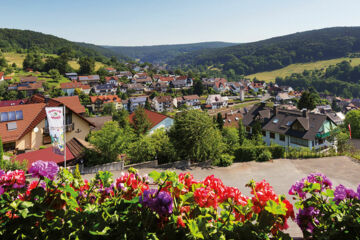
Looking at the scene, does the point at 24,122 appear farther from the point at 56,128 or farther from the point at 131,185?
the point at 131,185

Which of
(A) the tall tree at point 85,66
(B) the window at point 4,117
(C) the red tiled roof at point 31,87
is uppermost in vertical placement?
(A) the tall tree at point 85,66

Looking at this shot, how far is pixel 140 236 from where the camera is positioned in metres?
1.94

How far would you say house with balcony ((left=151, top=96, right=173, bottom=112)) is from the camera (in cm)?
9125

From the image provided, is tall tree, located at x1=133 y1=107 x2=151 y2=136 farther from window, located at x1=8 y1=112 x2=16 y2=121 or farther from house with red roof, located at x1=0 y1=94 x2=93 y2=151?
window, located at x1=8 y1=112 x2=16 y2=121

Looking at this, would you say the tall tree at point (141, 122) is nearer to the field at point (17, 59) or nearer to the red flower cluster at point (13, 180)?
the red flower cluster at point (13, 180)

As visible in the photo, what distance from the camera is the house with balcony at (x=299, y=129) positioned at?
27609 mm

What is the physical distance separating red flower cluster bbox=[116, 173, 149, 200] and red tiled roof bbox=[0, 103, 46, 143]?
784 inches

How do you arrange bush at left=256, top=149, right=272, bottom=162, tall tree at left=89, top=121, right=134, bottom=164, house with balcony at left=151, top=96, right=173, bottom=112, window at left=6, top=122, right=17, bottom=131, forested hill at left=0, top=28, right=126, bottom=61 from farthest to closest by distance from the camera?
forested hill at left=0, top=28, right=126, bottom=61, house with balcony at left=151, top=96, right=173, bottom=112, window at left=6, top=122, right=17, bottom=131, bush at left=256, top=149, right=272, bottom=162, tall tree at left=89, top=121, right=134, bottom=164

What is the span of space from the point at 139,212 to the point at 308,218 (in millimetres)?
1697

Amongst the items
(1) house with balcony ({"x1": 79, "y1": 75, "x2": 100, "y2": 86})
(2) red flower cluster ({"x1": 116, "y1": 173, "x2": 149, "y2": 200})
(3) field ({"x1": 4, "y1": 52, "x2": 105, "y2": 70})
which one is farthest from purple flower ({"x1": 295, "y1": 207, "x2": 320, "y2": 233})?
(3) field ({"x1": 4, "y1": 52, "x2": 105, "y2": 70})

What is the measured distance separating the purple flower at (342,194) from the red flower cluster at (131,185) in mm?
1912

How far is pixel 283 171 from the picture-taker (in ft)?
47.2

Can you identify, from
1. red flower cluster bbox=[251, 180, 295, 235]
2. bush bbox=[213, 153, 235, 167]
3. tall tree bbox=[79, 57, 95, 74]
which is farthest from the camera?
tall tree bbox=[79, 57, 95, 74]

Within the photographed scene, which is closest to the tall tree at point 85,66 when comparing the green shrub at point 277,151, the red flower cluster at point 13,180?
the green shrub at point 277,151
